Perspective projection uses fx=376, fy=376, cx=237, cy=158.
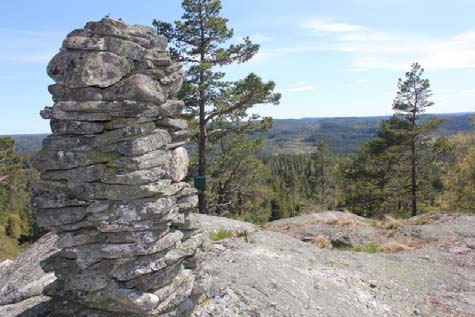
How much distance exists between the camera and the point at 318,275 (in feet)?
35.5

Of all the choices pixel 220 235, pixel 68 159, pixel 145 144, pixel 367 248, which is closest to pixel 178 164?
pixel 145 144

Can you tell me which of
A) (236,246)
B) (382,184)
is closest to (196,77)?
(236,246)

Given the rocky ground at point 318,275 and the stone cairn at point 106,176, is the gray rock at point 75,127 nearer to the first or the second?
the stone cairn at point 106,176

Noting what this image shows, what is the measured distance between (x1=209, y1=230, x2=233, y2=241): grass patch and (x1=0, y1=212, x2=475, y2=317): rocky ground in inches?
9.9

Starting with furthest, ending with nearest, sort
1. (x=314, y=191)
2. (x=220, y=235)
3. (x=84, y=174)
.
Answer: (x=314, y=191)
(x=220, y=235)
(x=84, y=174)

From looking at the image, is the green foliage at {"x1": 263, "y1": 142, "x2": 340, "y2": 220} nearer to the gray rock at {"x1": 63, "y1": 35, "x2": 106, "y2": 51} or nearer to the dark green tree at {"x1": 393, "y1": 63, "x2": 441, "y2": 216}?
the dark green tree at {"x1": 393, "y1": 63, "x2": 441, "y2": 216}

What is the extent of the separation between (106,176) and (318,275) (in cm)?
699

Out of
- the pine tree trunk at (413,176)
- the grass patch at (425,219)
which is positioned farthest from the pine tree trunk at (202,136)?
the pine tree trunk at (413,176)

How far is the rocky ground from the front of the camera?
29.0 feet

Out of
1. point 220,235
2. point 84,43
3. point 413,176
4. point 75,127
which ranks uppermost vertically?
point 84,43

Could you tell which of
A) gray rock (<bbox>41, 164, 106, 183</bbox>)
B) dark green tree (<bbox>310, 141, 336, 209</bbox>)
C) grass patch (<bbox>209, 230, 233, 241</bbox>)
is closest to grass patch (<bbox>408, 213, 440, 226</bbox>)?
grass patch (<bbox>209, 230, 233, 241</bbox>)

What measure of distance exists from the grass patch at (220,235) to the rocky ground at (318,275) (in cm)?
25

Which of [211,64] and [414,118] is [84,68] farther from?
[414,118]

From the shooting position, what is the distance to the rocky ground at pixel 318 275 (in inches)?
348
